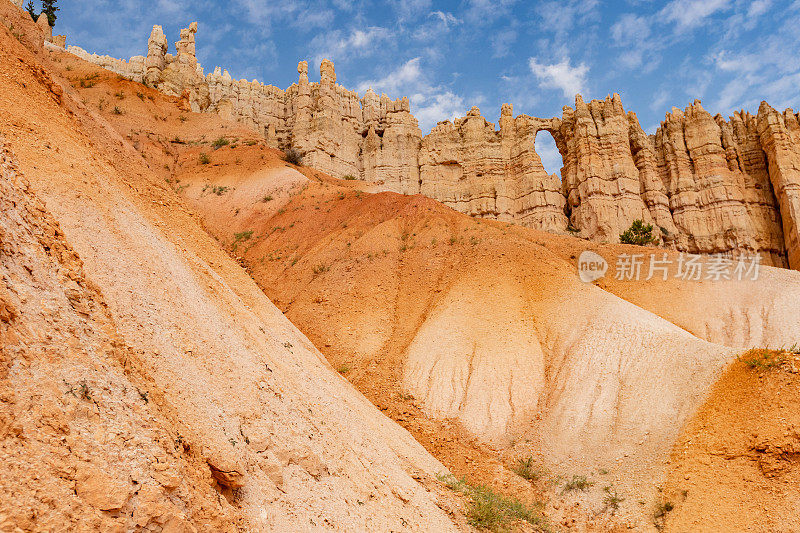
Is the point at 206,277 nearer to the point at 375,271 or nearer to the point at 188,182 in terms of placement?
the point at 375,271

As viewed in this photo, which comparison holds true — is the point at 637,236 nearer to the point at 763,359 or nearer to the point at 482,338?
the point at 482,338

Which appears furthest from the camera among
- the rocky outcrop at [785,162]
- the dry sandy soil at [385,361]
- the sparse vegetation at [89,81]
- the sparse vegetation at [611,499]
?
the rocky outcrop at [785,162]

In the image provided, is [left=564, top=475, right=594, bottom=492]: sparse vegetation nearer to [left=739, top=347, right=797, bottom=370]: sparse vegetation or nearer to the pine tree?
[left=739, top=347, right=797, bottom=370]: sparse vegetation

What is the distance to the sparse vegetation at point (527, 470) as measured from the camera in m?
12.5

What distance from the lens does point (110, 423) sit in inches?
164

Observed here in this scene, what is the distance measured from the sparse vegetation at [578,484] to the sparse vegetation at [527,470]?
0.76 meters

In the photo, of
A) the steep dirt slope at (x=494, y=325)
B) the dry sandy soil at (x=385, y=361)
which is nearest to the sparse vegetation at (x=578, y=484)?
the dry sandy soil at (x=385, y=361)

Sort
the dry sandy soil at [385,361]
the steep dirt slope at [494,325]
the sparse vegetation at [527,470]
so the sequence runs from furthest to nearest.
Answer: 1. the steep dirt slope at [494,325]
2. the sparse vegetation at [527,470]
3. the dry sandy soil at [385,361]

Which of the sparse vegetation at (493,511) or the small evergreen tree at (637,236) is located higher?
the small evergreen tree at (637,236)

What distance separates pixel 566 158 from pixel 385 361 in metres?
38.1

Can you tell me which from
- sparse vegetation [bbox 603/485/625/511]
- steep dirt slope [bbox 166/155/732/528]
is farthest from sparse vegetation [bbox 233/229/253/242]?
sparse vegetation [bbox 603/485/625/511]

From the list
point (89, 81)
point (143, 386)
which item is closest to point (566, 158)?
point (89, 81)

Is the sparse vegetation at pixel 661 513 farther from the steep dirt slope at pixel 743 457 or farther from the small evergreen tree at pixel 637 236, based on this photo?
the small evergreen tree at pixel 637 236

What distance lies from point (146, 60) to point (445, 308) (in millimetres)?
35714
